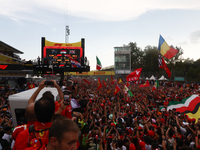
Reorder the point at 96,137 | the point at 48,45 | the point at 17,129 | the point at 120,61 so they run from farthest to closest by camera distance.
Result: 1. the point at 120,61
2. the point at 48,45
3. the point at 96,137
4. the point at 17,129

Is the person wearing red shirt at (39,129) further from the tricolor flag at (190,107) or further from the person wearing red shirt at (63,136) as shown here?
the tricolor flag at (190,107)

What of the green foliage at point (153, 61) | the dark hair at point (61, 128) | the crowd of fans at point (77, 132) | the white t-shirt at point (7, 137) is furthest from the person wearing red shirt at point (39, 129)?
the green foliage at point (153, 61)

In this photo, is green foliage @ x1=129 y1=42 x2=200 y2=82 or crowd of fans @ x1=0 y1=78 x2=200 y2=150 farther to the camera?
green foliage @ x1=129 y1=42 x2=200 y2=82

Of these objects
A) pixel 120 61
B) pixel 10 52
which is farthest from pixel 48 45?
pixel 120 61

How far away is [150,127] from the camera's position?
590 centimetres

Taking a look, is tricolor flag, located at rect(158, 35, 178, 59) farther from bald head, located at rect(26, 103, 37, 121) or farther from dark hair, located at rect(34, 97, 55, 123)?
dark hair, located at rect(34, 97, 55, 123)

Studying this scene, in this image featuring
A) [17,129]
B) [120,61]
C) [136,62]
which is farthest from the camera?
[136,62]

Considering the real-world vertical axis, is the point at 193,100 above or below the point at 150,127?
above

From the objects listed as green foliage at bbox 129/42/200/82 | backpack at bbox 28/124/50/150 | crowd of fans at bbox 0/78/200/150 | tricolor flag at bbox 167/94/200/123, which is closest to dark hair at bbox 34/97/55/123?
crowd of fans at bbox 0/78/200/150

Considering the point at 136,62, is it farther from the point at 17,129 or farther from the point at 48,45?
the point at 17,129

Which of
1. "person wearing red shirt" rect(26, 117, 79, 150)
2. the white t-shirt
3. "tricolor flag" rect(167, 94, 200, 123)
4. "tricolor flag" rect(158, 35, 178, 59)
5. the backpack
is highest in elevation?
"tricolor flag" rect(158, 35, 178, 59)

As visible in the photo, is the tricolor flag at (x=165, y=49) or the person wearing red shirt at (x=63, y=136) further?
the tricolor flag at (x=165, y=49)

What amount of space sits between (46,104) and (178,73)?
35.6 m

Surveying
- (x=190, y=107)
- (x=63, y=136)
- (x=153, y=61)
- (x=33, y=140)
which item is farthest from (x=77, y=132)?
(x=153, y=61)
